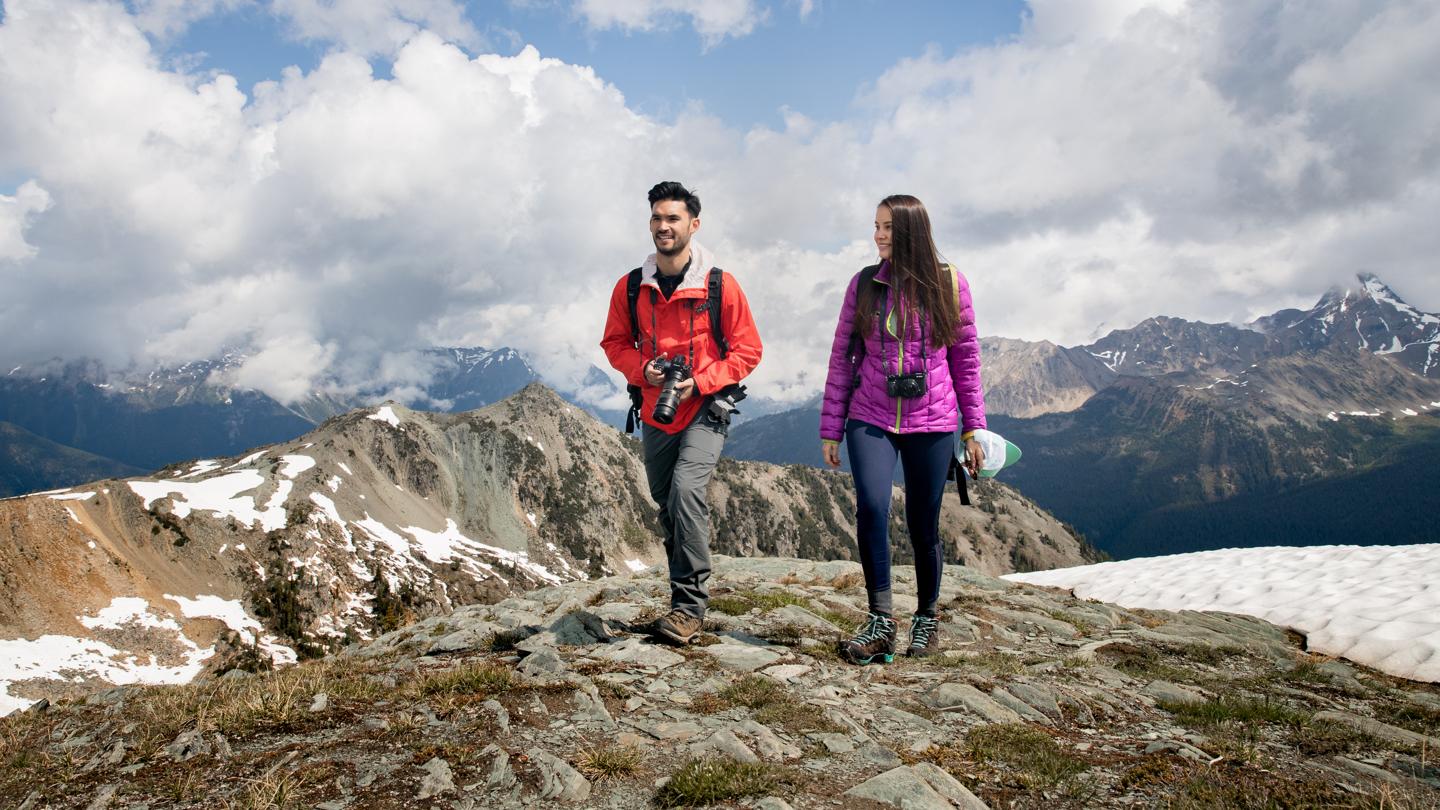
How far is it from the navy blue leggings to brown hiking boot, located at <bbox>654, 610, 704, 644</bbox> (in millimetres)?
2161

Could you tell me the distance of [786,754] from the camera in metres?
5.05

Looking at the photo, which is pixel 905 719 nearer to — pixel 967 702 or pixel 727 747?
pixel 967 702

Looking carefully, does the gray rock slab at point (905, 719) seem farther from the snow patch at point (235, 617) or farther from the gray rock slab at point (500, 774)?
the snow patch at point (235, 617)

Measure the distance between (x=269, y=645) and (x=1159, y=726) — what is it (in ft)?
382

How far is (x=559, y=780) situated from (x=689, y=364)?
480 centimetres

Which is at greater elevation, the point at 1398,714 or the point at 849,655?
the point at 849,655

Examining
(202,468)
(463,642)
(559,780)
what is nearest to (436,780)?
(559,780)

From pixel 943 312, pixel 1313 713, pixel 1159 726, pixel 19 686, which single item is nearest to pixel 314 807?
pixel 1159 726

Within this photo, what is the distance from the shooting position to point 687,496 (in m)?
8.09

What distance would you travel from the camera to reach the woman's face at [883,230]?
7859 mm

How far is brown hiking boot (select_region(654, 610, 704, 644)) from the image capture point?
26.1 feet

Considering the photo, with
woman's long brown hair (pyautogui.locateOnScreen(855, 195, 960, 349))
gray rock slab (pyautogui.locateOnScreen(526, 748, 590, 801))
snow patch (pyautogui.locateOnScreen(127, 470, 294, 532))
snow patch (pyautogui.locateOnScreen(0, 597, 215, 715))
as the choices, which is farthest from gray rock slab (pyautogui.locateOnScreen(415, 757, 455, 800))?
snow patch (pyautogui.locateOnScreen(127, 470, 294, 532))

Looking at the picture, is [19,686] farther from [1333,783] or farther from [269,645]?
[1333,783]

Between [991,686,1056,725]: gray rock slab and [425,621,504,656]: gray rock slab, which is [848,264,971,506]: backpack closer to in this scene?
[991,686,1056,725]: gray rock slab
